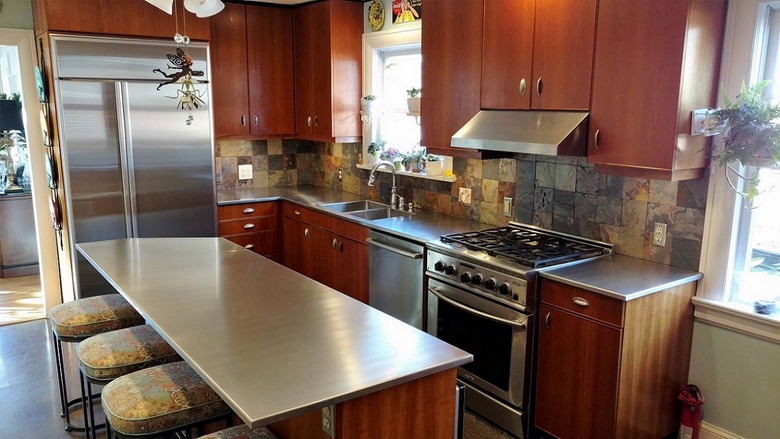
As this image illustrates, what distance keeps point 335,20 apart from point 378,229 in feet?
5.93

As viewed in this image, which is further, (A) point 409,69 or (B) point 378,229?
(A) point 409,69

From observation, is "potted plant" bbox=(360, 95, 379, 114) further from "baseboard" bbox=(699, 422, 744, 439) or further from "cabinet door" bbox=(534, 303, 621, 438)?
"baseboard" bbox=(699, 422, 744, 439)

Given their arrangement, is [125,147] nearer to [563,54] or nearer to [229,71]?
[229,71]

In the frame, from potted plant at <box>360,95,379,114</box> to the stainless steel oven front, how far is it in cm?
179

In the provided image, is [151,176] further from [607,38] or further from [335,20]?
[607,38]

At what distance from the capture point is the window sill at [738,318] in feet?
8.39

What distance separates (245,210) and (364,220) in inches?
51.4

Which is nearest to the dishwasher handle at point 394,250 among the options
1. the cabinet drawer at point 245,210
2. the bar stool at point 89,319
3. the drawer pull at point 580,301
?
the drawer pull at point 580,301

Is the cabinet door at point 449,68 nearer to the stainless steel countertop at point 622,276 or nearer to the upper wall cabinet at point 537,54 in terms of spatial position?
the upper wall cabinet at point 537,54

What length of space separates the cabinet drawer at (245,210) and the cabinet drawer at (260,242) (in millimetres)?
166

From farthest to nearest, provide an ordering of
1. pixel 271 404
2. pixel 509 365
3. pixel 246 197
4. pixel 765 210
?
pixel 246 197, pixel 509 365, pixel 765 210, pixel 271 404

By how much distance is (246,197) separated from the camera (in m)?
4.88

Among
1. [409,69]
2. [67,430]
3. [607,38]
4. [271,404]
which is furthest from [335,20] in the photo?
[271,404]

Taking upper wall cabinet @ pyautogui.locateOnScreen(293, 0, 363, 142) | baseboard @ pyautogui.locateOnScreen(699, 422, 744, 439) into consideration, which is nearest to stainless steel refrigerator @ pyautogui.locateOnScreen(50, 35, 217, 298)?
upper wall cabinet @ pyautogui.locateOnScreen(293, 0, 363, 142)
